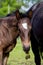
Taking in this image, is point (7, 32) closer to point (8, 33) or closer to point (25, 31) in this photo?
point (8, 33)

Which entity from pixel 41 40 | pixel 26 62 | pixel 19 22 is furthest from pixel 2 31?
pixel 26 62

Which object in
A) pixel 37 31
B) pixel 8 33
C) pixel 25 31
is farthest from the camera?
pixel 37 31

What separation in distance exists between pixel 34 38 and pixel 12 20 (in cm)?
178

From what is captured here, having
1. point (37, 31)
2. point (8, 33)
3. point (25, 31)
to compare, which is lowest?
point (37, 31)

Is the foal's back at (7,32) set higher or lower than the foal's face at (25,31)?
lower

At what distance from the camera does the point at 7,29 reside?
23.4 ft

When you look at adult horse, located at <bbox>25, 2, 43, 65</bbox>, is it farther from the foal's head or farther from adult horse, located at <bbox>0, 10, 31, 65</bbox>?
the foal's head

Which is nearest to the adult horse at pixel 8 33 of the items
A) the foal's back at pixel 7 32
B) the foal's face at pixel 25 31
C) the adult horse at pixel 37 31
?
the foal's back at pixel 7 32

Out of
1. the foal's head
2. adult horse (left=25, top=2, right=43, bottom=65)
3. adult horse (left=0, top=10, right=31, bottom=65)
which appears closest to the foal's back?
adult horse (left=0, top=10, right=31, bottom=65)

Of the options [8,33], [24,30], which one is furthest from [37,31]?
[24,30]

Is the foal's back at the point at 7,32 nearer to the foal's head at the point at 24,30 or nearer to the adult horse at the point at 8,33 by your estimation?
the adult horse at the point at 8,33

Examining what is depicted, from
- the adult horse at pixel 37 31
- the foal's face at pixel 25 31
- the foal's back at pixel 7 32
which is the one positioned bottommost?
the adult horse at pixel 37 31

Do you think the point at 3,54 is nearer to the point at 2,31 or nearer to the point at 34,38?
the point at 2,31

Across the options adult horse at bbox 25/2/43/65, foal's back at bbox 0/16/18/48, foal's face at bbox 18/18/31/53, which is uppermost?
foal's face at bbox 18/18/31/53
